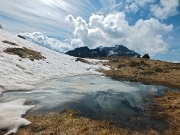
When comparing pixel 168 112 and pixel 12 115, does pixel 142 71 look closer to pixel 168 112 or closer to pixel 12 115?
pixel 168 112

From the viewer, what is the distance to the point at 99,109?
2134cm

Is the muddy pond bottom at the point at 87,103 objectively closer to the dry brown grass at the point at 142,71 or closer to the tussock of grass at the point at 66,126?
the tussock of grass at the point at 66,126

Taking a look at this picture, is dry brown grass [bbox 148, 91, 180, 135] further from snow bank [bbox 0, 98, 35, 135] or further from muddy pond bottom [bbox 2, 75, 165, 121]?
snow bank [bbox 0, 98, 35, 135]

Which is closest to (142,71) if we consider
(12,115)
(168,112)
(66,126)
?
(168,112)

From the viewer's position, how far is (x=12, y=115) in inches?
680

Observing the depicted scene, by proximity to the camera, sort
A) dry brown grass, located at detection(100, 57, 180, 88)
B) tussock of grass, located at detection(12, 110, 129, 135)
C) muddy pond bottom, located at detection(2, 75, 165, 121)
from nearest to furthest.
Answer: tussock of grass, located at detection(12, 110, 129, 135) → muddy pond bottom, located at detection(2, 75, 165, 121) → dry brown grass, located at detection(100, 57, 180, 88)

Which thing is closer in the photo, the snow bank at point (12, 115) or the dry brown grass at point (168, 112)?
the snow bank at point (12, 115)

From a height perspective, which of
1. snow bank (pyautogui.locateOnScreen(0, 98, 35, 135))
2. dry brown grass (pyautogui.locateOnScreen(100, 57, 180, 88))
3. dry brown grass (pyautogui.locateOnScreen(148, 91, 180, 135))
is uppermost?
dry brown grass (pyautogui.locateOnScreen(100, 57, 180, 88))

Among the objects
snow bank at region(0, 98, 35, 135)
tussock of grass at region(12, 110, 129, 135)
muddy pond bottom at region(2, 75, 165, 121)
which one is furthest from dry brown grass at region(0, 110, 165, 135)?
muddy pond bottom at region(2, 75, 165, 121)

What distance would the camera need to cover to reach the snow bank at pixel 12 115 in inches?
603

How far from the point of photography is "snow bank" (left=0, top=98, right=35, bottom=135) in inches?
603

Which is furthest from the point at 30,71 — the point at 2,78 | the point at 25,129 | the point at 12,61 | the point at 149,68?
A: the point at 149,68

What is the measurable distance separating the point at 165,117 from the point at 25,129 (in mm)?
14047

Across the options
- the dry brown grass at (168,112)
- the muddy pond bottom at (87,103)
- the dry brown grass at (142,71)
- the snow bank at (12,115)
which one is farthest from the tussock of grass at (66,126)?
the dry brown grass at (142,71)
